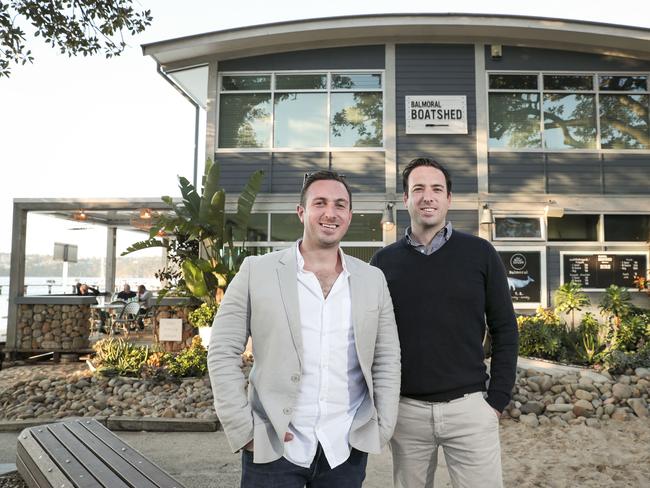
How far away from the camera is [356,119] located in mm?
10531

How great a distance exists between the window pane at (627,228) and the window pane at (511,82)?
3.19 metres

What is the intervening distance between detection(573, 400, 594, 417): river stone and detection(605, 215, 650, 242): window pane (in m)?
5.63

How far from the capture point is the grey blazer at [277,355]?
1790 millimetres

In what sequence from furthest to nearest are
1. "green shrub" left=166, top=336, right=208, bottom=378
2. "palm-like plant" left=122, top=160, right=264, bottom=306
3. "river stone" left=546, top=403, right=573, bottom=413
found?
"palm-like plant" left=122, top=160, right=264, bottom=306
"green shrub" left=166, top=336, right=208, bottom=378
"river stone" left=546, top=403, right=573, bottom=413

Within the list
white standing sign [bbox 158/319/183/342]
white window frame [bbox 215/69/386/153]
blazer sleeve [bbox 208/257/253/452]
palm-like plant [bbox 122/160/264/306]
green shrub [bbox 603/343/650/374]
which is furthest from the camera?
white window frame [bbox 215/69/386/153]

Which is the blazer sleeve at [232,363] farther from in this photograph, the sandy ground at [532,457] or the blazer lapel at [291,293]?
the sandy ground at [532,457]

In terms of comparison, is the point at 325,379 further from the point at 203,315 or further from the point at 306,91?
the point at 306,91

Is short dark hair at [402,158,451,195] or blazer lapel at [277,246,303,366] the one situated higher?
short dark hair at [402,158,451,195]

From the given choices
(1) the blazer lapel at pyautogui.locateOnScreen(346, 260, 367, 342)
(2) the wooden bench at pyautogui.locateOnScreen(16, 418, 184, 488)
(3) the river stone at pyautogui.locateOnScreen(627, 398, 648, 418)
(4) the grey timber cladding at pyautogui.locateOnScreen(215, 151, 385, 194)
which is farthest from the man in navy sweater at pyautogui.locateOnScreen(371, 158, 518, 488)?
(4) the grey timber cladding at pyautogui.locateOnScreen(215, 151, 385, 194)

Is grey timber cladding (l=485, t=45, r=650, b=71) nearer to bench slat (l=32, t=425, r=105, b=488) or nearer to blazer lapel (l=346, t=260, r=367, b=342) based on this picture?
blazer lapel (l=346, t=260, r=367, b=342)

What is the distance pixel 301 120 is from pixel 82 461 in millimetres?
8810

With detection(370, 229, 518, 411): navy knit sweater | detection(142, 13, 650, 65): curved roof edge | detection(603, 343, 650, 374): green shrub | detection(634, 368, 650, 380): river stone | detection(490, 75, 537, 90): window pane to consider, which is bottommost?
detection(634, 368, 650, 380): river stone

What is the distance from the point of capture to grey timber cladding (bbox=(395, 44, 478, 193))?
10.3 metres

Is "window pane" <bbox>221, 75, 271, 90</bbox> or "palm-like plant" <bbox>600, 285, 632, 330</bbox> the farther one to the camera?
"window pane" <bbox>221, 75, 271, 90</bbox>
